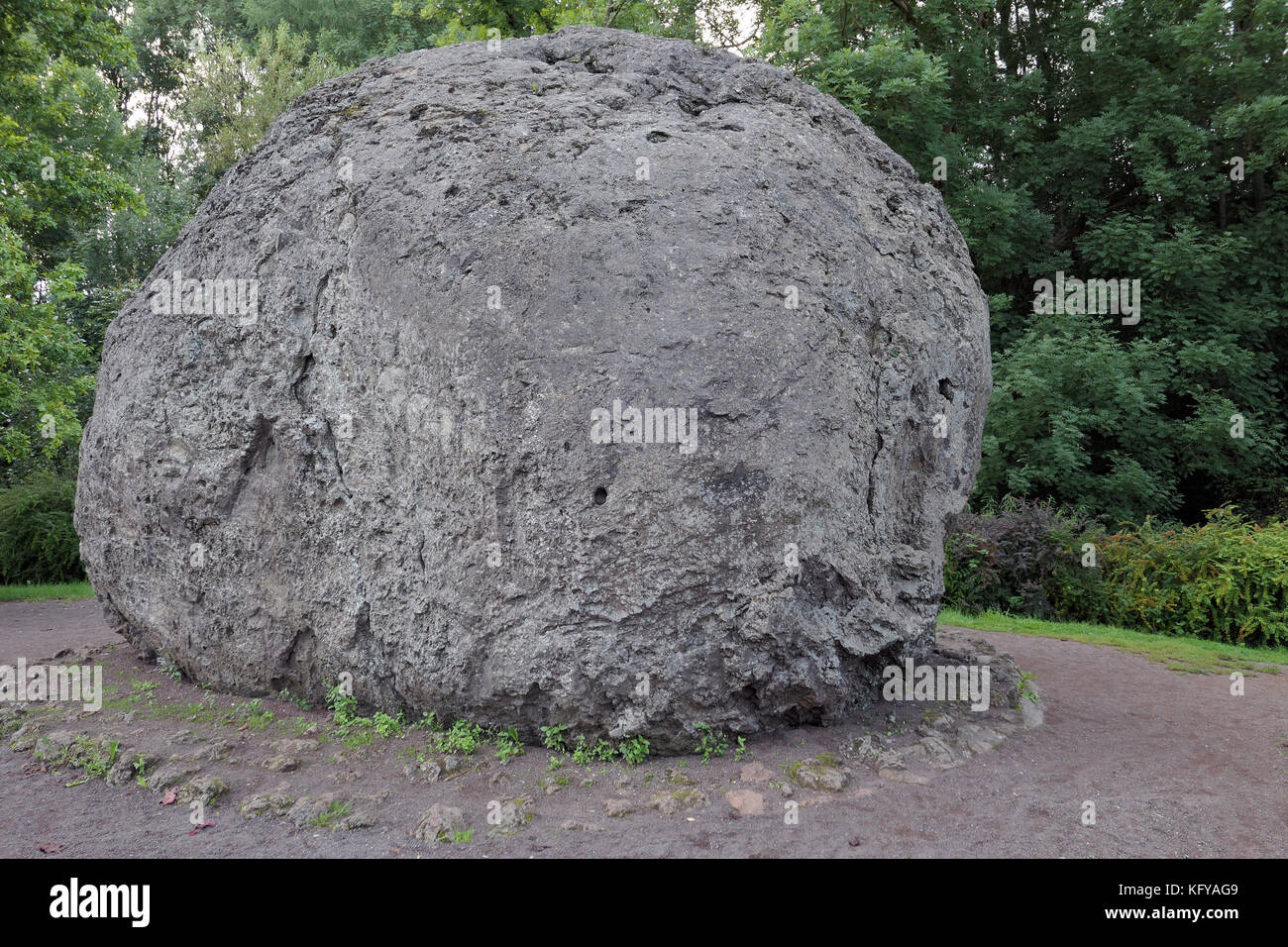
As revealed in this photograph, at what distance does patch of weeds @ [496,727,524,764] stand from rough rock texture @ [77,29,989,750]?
4.0 inches

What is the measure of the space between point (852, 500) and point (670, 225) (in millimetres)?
1871

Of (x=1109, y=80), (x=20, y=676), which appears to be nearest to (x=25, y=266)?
(x=20, y=676)

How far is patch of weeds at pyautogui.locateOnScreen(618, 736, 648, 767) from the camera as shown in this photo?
4.64m

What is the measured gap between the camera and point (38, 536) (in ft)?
39.3

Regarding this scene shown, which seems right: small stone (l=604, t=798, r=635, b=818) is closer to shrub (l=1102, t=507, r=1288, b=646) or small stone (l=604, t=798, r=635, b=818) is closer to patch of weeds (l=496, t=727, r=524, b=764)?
patch of weeds (l=496, t=727, r=524, b=764)

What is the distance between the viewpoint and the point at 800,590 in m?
4.82

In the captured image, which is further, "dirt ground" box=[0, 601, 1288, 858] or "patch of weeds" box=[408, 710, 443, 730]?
"patch of weeds" box=[408, 710, 443, 730]

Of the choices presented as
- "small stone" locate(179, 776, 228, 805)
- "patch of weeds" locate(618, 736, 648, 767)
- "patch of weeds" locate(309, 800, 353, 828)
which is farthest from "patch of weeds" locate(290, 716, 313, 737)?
"patch of weeds" locate(618, 736, 648, 767)

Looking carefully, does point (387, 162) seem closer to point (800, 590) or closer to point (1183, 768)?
point (800, 590)

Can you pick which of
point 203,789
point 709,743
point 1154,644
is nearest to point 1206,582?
point 1154,644

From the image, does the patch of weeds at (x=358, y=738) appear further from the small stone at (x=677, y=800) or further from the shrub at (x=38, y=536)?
the shrub at (x=38, y=536)

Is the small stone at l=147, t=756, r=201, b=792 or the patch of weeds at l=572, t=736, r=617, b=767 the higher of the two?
the patch of weeds at l=572, t=736, r=617, b=767

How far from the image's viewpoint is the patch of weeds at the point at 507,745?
4.67 m

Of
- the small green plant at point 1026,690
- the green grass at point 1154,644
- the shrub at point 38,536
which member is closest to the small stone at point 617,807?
the small green plant at point 1026,690
